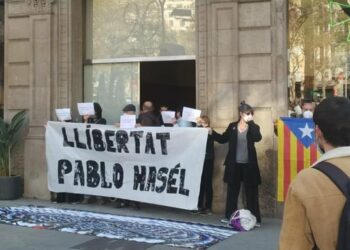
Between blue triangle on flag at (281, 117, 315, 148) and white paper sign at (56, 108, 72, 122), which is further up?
white paper sign at (56, 108, 72, 122)

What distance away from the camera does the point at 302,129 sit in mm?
8180

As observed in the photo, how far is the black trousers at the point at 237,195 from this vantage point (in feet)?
27.2

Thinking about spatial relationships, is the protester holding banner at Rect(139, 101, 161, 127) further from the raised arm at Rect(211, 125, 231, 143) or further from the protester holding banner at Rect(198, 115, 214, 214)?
the raised arm at Rect(211, 125, 231, 143)

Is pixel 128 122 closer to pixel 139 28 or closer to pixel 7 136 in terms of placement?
pixel 139 28

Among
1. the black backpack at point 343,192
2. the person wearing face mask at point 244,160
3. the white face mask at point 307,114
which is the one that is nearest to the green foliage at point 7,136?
the person wearing face mask at point 244,160

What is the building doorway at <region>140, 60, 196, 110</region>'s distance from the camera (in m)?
15.4

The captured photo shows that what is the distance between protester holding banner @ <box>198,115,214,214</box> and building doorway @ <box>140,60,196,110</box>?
6.26 metres

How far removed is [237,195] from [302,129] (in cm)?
141

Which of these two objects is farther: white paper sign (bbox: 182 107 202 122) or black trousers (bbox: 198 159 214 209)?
black trousers (bbox: 198 159 214 209)

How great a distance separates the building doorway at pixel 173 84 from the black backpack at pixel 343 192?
13028 millimetres

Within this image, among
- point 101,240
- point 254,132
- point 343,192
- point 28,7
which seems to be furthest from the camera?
point 28,7

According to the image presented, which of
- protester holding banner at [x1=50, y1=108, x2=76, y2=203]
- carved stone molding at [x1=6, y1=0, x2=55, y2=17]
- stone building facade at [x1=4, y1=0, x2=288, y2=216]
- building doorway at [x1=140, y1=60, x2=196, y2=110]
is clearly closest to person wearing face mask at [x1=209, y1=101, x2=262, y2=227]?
stone building facade at [x1=4, y1=0, x2=288, y2=216]

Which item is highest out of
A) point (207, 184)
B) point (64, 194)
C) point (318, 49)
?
point (318, 49)

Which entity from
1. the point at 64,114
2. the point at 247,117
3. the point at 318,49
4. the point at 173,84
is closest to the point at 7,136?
the point at 64,114
